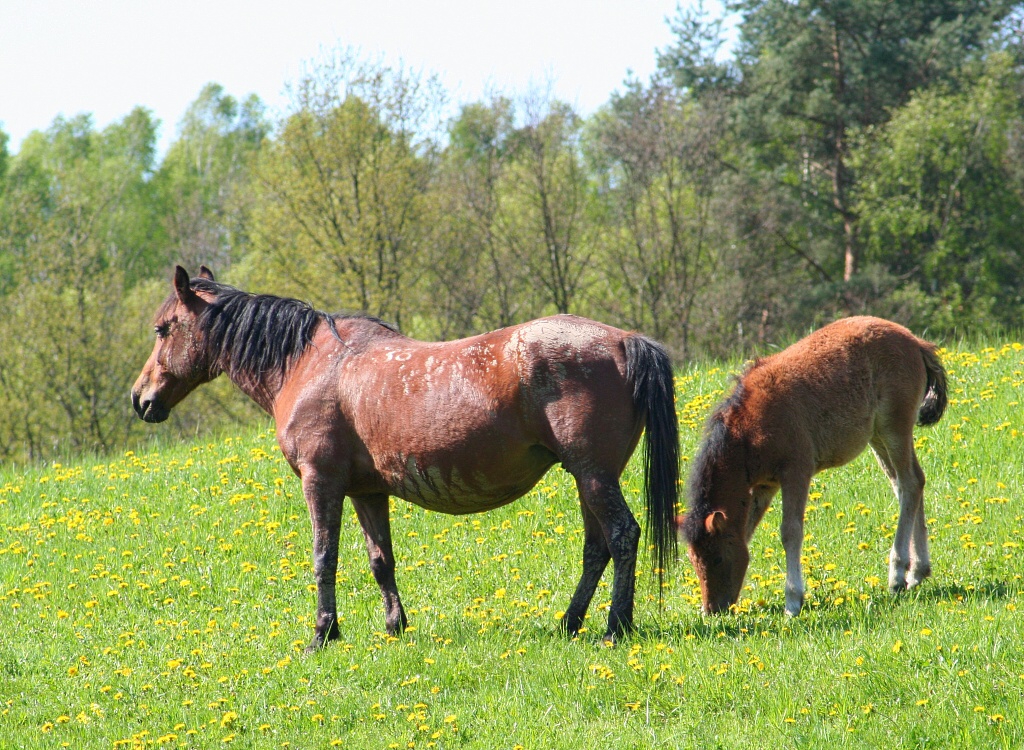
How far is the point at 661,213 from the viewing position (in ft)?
119

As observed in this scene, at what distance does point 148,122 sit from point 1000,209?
185 feet

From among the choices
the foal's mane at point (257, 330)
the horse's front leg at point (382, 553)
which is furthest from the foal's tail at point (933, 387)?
the horse's front leg at point (382, 553)

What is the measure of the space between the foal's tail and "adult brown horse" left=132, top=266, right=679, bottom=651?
8.59 feet

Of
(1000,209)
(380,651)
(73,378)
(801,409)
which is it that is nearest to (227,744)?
(380,651)

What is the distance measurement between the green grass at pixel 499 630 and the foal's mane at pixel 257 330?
2001 mm

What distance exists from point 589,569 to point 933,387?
327 centimetres

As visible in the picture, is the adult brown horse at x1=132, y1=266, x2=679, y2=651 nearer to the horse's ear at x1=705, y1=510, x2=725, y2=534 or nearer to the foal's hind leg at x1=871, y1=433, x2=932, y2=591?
the horse's ear at x1=705, y1=510, x2=725, y2=534

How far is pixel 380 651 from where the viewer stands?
263 inches

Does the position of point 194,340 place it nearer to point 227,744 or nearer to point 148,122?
point 227,744

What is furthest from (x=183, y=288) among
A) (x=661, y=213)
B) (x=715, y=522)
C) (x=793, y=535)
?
(x=661, y=213)

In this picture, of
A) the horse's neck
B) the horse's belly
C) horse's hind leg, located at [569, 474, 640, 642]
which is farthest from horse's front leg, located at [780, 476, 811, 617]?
the horse's neck

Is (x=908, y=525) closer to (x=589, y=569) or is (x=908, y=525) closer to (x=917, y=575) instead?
(x=917, y=575)

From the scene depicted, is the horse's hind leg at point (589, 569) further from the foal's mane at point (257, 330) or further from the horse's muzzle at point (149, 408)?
the horse's muzzle at point (149, 408)

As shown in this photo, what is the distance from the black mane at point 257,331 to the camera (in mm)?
7781
